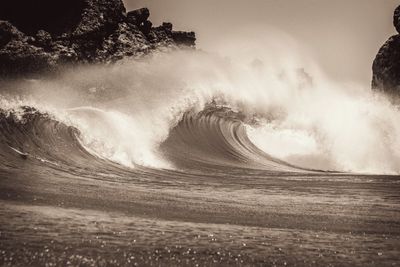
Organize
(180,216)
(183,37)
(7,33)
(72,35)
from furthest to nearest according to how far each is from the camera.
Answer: (183,37) < (72,35) < (7,33) < (180,216)

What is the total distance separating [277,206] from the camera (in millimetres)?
6461

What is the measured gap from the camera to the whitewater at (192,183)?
383 centimetres

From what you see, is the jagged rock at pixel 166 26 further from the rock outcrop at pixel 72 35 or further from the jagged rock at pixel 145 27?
the jagged rock at pixel 145 27

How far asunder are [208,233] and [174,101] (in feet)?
65.1

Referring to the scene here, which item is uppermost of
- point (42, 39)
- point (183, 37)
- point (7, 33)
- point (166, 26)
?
point (166, 26)

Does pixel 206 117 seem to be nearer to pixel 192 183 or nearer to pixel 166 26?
pixel 192 183

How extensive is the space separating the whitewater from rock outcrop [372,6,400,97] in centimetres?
319

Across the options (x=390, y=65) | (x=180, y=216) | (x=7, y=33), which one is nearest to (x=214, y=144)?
(x=180, y=216)

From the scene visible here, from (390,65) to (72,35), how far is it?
27690 mm

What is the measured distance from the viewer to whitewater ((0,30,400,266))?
3.83 meters

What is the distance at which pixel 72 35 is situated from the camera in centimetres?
3738

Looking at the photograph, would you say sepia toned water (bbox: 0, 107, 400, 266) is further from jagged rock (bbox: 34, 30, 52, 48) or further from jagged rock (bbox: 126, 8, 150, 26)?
jagged rock (bbox: 126, 8, 150, 26)

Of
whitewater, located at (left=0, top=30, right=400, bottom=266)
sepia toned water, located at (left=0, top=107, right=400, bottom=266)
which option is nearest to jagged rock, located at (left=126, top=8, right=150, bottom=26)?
whitewater, located at (left=0, top=30, right=400, bottom=266)

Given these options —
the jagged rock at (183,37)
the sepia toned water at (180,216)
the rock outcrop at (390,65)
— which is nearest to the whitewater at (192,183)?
the sepia toned water at (180,216)
